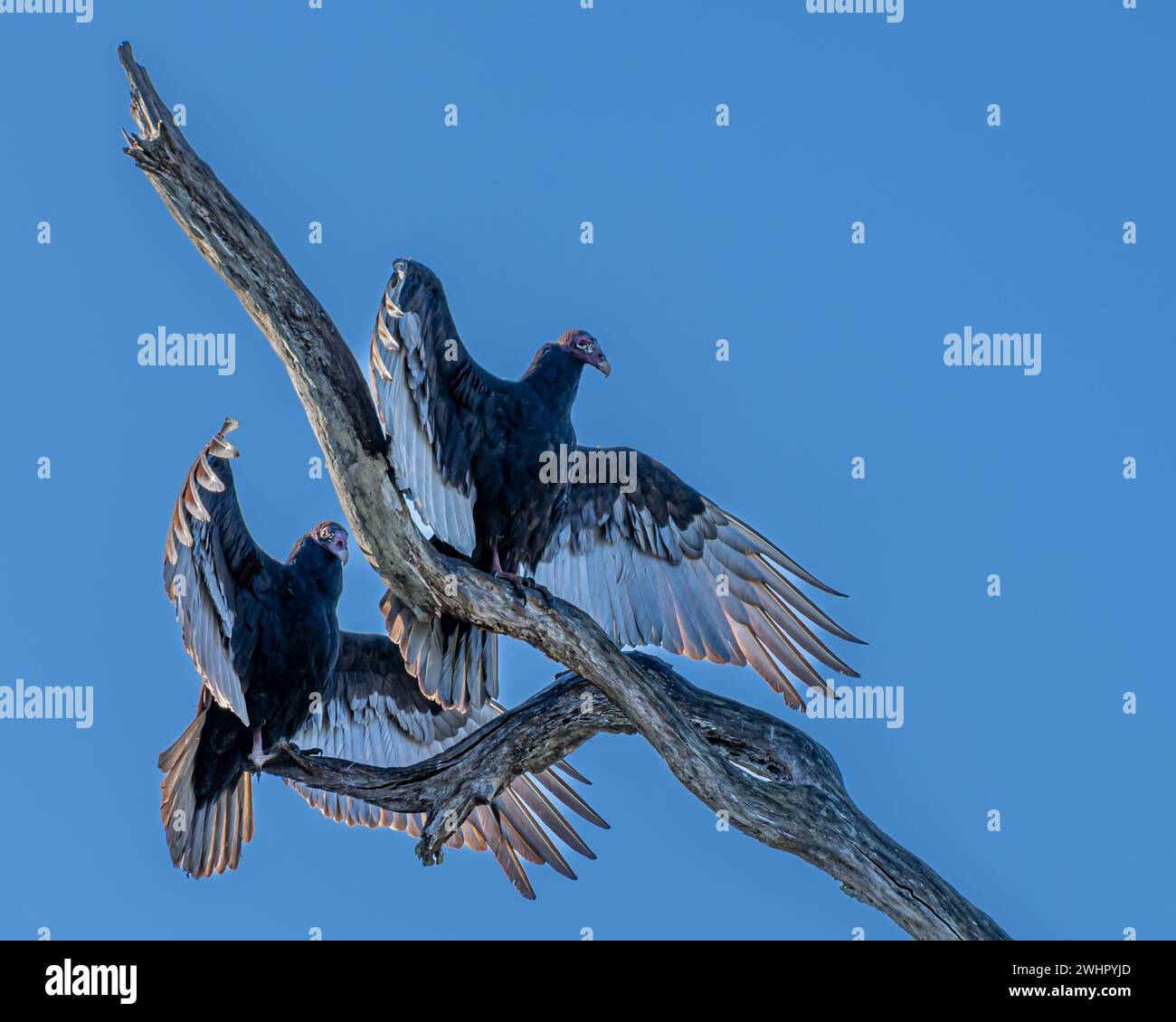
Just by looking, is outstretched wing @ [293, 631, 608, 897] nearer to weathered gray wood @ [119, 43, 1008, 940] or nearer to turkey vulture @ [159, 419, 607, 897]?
turkey vulture @ [159, 419, 607, 897]

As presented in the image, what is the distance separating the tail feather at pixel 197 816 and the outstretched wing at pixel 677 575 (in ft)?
7.58

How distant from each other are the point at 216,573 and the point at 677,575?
3103 millimetres

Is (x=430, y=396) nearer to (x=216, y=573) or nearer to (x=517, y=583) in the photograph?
(x=517, y=583)

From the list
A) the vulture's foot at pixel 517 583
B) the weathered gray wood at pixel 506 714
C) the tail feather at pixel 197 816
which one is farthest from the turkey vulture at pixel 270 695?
the vulture's foot at pixel 517 583

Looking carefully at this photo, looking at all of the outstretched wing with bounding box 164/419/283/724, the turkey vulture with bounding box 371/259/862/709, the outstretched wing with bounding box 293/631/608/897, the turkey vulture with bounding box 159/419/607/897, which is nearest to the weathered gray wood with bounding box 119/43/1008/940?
the turkey vulture with bounding box 371/259/862/709

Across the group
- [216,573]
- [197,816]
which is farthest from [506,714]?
[197,816]

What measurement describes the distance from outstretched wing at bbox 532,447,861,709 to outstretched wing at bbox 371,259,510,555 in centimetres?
133

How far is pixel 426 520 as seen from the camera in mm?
9078

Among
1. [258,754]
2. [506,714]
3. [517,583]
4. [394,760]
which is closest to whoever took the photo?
[517,583]

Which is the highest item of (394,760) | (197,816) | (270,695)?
(270,695)

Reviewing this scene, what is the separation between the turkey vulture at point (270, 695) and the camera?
8750mm

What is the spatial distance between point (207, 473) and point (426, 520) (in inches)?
48.9

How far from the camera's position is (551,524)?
9711mm
